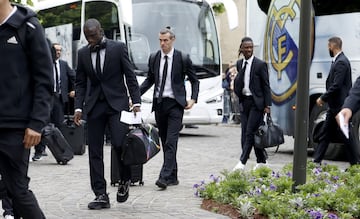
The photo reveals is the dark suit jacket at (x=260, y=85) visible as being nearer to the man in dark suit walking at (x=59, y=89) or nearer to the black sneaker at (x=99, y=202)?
the black sneaker at (x=99, y=202)

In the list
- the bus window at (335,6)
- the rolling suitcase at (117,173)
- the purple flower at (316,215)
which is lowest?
the rolling suitcase at (117,173)

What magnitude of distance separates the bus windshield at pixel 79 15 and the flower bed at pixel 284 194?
1039 centimetres

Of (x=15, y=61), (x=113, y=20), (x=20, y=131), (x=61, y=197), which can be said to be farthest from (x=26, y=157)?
(x=113, y=20)

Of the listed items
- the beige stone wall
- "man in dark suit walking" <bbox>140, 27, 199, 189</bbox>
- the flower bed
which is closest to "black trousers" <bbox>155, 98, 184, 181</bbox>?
"man in dark suit walking" <bbox>140, 27, 199, 189</bbox>

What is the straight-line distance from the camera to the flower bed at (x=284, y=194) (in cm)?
783

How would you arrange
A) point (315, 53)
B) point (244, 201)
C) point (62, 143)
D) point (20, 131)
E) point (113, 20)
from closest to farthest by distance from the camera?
point (20, 131) < point (244, 201) < point (62, 143) < point (315, 53) < point (113, 20)

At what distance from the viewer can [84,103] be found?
30.6 ft

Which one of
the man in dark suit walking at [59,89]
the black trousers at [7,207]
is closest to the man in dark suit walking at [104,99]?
the black trousers at [7,207]

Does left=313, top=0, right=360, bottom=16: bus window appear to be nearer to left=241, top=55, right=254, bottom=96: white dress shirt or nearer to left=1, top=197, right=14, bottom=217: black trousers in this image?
left=241, top=55, right=254, bottom=96: white dress shirt

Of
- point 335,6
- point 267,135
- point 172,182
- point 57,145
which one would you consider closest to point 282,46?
point 335,6

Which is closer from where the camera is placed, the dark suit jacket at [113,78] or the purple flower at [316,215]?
the purple flower at [316,215]

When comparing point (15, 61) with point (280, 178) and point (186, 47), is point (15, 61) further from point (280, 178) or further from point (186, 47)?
point (186, 47)

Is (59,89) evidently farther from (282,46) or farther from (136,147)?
(136,147)

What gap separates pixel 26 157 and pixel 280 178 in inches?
157
